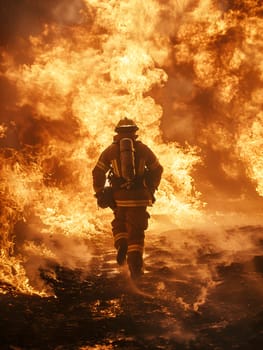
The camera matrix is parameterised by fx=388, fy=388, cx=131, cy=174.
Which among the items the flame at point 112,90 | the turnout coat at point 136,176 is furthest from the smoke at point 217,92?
the turnout coat at point 136,176

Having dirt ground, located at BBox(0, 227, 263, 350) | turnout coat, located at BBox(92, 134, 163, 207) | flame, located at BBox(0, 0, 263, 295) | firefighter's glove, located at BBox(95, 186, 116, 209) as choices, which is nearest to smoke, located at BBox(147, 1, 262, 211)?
flame, located at BBox(0, 0, 263, 295)

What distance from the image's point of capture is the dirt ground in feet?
11.1

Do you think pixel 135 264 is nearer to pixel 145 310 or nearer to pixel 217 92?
pixel 145 310

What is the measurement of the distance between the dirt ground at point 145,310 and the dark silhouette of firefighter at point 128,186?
0.51 m

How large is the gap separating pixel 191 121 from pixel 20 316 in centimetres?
1051

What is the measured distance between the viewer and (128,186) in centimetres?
Result: 593

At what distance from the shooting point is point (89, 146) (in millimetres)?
10234

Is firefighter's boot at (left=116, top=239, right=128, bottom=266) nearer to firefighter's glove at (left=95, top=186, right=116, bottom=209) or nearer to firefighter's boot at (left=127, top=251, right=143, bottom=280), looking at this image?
firefighter's boot at (left=127, top=251, right=143, bottom=280)

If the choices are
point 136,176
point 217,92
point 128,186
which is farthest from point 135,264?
point 217,92

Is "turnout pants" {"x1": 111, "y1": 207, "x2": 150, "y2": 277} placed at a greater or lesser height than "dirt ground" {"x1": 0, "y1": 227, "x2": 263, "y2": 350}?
greater

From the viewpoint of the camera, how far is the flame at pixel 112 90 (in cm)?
1004

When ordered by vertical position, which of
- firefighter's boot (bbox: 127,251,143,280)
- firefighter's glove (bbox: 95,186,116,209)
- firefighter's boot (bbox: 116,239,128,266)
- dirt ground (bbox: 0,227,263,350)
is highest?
firefighter's glove (bbox: 95,186,116,209)

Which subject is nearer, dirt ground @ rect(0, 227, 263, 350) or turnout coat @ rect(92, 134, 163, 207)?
dirt ground @ rect(0, 227, 263, 350)

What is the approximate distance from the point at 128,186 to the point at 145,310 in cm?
218
